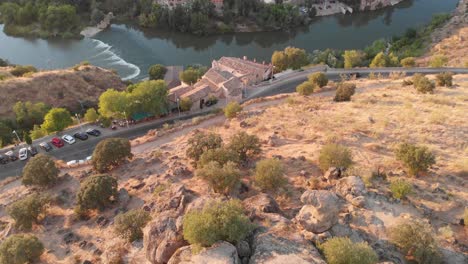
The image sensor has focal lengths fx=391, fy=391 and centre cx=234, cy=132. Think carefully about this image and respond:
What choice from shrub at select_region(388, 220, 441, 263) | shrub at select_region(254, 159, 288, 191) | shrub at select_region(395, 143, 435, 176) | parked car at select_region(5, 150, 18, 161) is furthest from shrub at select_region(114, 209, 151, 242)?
parked car at select_region(5, 150, 18, 161)

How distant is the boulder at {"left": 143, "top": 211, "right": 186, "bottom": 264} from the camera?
2573 centimetres

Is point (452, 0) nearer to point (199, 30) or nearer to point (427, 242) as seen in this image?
point (199, 30)

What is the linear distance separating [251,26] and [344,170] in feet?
344

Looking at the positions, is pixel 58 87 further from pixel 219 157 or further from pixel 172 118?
pixel 219 157

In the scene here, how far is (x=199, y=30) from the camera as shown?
12850 centimetres

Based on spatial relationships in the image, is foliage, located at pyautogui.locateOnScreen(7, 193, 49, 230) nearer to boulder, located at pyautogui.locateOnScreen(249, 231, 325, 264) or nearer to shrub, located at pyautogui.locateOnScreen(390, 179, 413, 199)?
boulder, located at pyautogui.locateOnScreen(249, 231, 325, 264)

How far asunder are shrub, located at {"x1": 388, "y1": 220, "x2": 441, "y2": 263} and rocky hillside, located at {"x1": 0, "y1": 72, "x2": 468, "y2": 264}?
25.6 inches

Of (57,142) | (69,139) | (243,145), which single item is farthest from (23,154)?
(243,145)

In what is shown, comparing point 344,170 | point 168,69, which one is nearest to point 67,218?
point 344,170

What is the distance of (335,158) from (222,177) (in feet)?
34.4

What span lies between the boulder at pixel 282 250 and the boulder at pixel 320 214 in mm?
1961

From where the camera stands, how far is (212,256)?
23594mm

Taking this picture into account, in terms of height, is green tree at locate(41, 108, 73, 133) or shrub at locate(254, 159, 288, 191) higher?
shrub at locate(254, 159, 288, 191)

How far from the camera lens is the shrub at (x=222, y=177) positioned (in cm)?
3412
